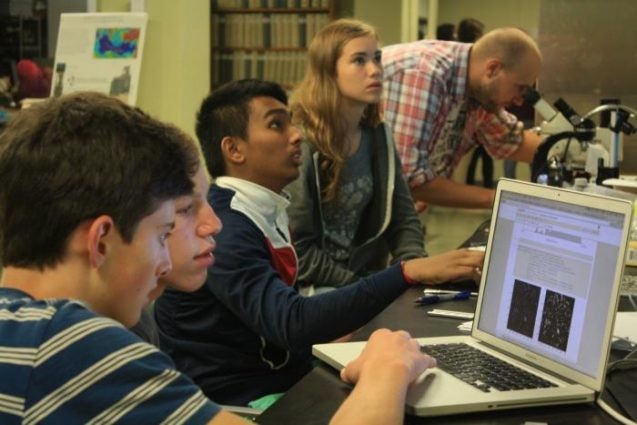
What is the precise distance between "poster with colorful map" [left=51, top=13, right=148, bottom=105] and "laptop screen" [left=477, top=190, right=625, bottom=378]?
10.7ft

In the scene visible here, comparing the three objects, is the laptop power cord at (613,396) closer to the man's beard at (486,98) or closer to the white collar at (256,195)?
the white collar at (256,195)

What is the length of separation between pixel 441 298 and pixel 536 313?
0.50 metres

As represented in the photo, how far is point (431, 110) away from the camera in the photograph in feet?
10.5

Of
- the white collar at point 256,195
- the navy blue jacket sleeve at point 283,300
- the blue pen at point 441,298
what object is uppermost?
the white collar at point 256,195

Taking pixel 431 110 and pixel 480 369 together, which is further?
pixel 431 110

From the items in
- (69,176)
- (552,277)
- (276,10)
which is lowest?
(552,277)

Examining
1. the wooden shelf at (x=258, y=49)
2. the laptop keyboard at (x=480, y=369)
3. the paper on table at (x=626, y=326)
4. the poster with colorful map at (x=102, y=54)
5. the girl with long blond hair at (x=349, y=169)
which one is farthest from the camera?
the wooden shelf at (x=258, y=49)

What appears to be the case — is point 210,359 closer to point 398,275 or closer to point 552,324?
point 398,275

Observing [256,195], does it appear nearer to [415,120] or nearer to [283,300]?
[283,300]

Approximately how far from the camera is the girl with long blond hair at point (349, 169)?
101 inches

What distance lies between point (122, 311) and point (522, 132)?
2.99 meters

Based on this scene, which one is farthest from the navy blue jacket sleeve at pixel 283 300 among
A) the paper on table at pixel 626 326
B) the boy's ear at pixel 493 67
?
the boy's ear at pixel 493 67

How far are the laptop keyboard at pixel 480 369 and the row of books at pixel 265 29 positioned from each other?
5134 millimetres

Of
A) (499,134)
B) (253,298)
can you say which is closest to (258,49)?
(499,134)
